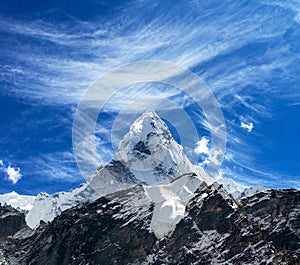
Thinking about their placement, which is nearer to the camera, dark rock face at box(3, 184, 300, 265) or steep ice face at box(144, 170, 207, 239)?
dark rock face at box(3, 184, 300, 265)

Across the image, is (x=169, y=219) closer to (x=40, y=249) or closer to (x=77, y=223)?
(x=77, y=223)

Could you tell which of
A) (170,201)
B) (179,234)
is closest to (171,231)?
(179,234)

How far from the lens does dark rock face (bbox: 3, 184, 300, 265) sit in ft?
443

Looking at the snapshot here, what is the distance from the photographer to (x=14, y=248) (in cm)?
18512

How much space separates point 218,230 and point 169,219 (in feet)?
61.5

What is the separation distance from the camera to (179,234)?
150 meters

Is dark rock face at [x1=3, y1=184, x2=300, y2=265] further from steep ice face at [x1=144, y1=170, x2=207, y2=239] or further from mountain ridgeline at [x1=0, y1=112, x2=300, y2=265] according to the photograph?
steep ice face at [x1=144, y1=170, x2=207, y2=239]

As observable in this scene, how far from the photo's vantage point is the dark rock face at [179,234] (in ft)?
443

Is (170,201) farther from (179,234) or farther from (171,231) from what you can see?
(179,234)

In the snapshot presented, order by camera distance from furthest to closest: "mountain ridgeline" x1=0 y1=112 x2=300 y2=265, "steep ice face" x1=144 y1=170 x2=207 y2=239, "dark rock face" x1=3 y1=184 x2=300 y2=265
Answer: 1. "steep ice face" x1=144 y1=170 x2=207 y2=239
2. "mountain ridgeline" x1=0 y1=112 x2=300 y2=265
3. "dark rock face" x1=3 y1=184 x2=300 y2=265

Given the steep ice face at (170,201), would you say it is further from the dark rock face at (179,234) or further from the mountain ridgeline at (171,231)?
the dark rock face at (179,234)

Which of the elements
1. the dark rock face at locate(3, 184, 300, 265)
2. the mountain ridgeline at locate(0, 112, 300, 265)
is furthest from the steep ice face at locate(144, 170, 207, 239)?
the dark rock face at locate(3, 184, 300, 265)

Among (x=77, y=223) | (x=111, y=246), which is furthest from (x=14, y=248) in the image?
(x=111, y=246)

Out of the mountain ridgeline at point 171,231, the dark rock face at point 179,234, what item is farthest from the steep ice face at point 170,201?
the dark rock face at point 179,234
